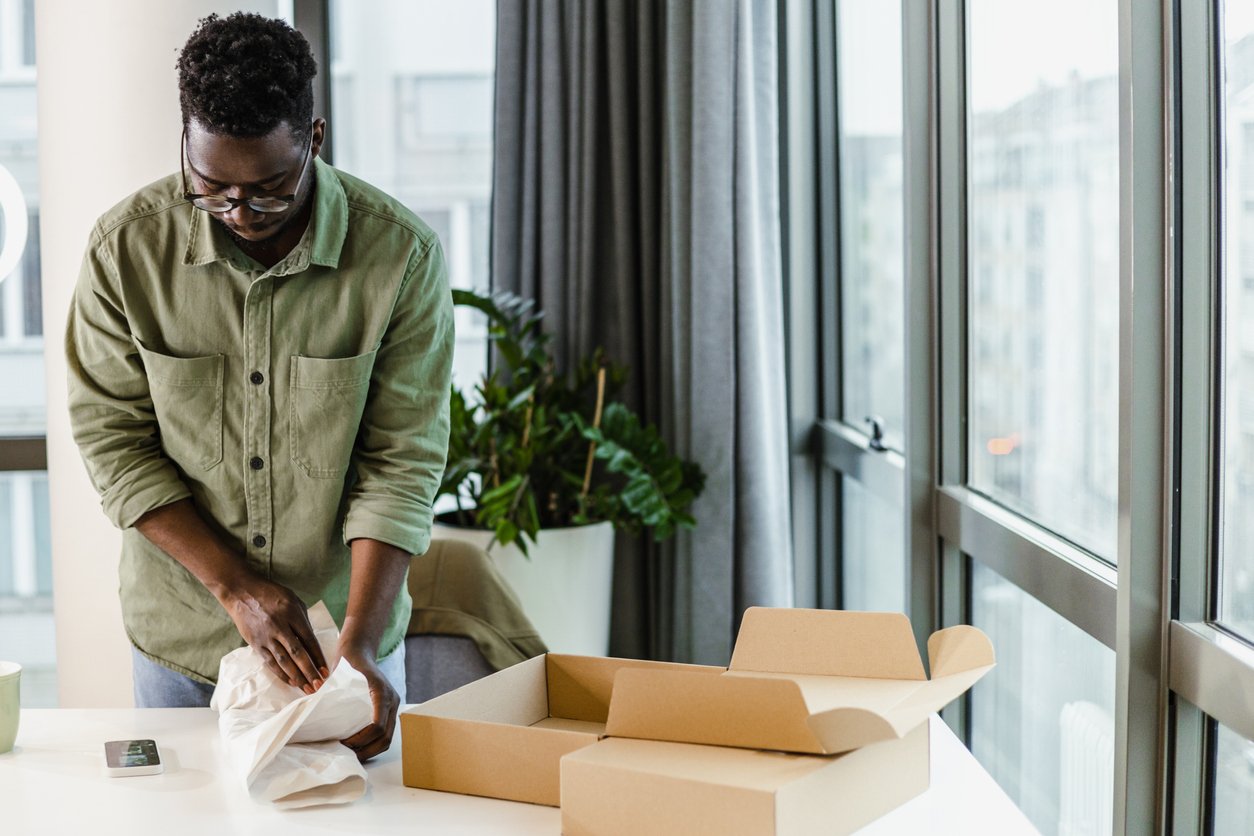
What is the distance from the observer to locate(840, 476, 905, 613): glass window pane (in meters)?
2.71

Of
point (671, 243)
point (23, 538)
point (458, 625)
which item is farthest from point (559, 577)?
point (23, 538)

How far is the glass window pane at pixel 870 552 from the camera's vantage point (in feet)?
8.88

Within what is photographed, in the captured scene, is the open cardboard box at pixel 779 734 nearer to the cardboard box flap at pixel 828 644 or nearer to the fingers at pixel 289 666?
the cardboard box flap at pixel 828 644

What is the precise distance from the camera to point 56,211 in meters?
2.39

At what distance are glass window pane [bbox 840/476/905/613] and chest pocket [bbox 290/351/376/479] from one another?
4.59 ft

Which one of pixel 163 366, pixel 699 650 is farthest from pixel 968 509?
pixel 163 366

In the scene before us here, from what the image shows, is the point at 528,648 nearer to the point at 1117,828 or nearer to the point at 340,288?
the point at 340,288

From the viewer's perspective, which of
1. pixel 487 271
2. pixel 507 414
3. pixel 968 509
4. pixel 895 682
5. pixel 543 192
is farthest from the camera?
pixel 487 271

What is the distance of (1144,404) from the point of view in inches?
56.5

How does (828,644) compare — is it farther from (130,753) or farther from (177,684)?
(177,684)

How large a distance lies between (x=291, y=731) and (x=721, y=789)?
45cm

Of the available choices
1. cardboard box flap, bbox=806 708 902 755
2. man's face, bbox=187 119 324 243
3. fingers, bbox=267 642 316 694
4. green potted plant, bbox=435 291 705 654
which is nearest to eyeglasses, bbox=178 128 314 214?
man's face, bbox=187 119 324 243

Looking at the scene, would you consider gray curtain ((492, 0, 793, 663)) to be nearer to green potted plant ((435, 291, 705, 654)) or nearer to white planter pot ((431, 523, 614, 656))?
green potted plant ((435, 291, 705, 654))

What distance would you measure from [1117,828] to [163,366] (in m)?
1.30
